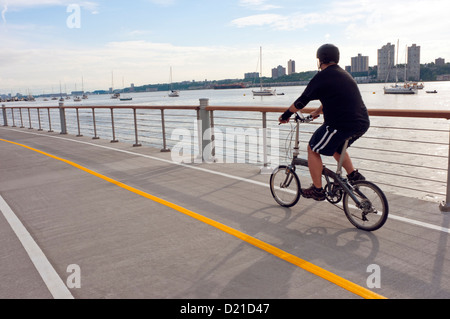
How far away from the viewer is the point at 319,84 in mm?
4930

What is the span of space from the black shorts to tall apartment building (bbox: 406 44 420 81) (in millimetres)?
177339

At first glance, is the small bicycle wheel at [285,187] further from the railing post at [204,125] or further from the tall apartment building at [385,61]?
the tall apartment building at [385,61]

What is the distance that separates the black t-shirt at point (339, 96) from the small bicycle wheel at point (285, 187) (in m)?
1.23

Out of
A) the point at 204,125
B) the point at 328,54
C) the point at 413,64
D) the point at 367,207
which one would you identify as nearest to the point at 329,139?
the point at 367,207

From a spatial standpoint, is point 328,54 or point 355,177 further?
point 355,177

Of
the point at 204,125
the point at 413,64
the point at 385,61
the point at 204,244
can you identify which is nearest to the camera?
the point at 204,244

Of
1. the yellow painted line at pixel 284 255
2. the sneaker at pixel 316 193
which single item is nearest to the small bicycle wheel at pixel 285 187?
the sneaker at pixel 316 193

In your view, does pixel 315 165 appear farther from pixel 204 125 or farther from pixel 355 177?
pixel 204 125

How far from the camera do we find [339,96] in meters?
4.90

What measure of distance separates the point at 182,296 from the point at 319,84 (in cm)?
289

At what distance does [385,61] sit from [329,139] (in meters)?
170

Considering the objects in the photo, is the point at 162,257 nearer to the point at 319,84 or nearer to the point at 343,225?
the point at 343,225

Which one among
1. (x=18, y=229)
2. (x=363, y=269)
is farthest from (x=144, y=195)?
(x=363, y=269)
